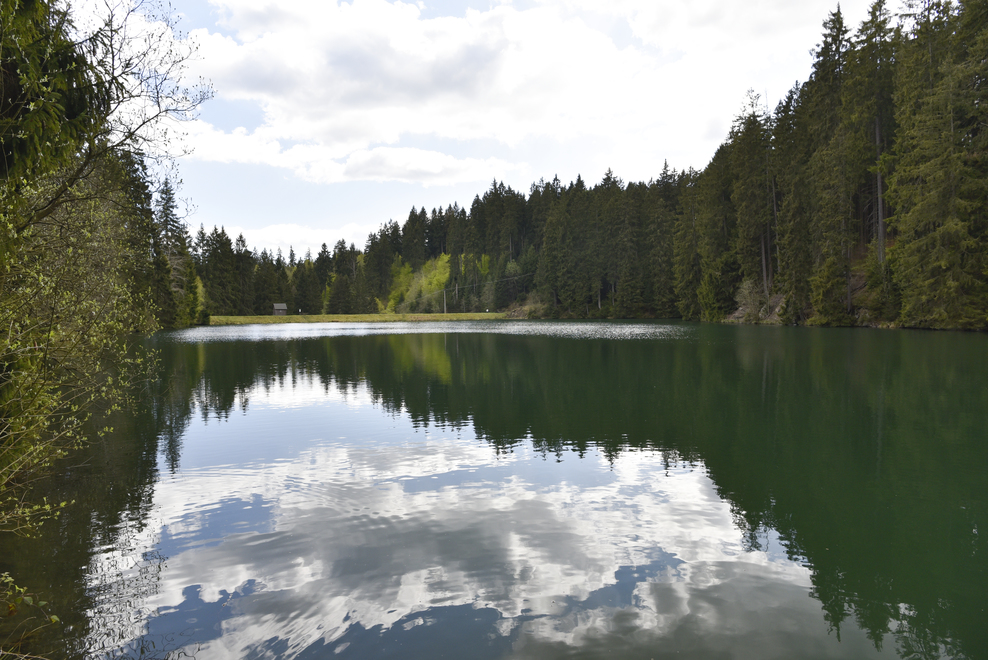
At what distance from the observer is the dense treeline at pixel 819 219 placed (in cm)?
3612

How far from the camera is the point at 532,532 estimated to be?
6898 millimetres

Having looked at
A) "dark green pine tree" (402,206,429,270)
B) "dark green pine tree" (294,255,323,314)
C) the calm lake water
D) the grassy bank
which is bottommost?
the calm lake water

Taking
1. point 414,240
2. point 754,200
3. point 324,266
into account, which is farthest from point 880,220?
point 324,266

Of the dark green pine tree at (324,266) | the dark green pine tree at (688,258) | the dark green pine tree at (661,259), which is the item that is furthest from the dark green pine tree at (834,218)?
the dark green pine tree at (324,266)

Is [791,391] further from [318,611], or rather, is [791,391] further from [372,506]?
[318,611]

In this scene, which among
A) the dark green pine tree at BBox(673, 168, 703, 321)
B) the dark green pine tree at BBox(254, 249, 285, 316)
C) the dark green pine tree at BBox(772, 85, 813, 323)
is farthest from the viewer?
the dark green pine tree at BBox(254, 249, 285, 316)

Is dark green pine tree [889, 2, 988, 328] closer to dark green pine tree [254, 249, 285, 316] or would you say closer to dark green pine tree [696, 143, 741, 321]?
dark green pine tree [696, 143, 741, 321]

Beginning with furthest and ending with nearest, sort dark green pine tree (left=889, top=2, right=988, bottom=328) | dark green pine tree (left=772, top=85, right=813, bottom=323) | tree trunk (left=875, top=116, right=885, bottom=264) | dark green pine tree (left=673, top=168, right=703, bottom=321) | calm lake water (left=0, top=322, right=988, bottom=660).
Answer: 1. dark green pine tree (left=673, top=168, right=703, bottom=321)
2. dark green pine tree (left=772, top=85, right=813, bottom=323)
3. tree trunk (left=875, top=116, right=885, bottom=264)
4. dark green pine tree (left=889, top=2, right=988, bottom=328)
5. calm lake water (left=0, top=322, right=988, bottom=660)

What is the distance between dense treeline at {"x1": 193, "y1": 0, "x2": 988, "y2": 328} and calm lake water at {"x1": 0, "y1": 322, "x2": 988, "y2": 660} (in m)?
27.5

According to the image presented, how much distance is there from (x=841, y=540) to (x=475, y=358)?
22725 millimetres

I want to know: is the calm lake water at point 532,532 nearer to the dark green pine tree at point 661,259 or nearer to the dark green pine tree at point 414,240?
the dark green pine tree at point 661,259

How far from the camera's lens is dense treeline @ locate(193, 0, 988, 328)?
36.1 meters

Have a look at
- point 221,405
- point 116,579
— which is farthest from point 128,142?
point 221,405

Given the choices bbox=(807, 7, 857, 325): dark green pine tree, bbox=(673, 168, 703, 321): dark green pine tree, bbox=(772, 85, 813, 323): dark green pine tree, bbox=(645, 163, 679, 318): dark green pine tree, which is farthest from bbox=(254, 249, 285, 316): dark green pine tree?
bbox=(807, 7, 857, 325): dark green pine tree
